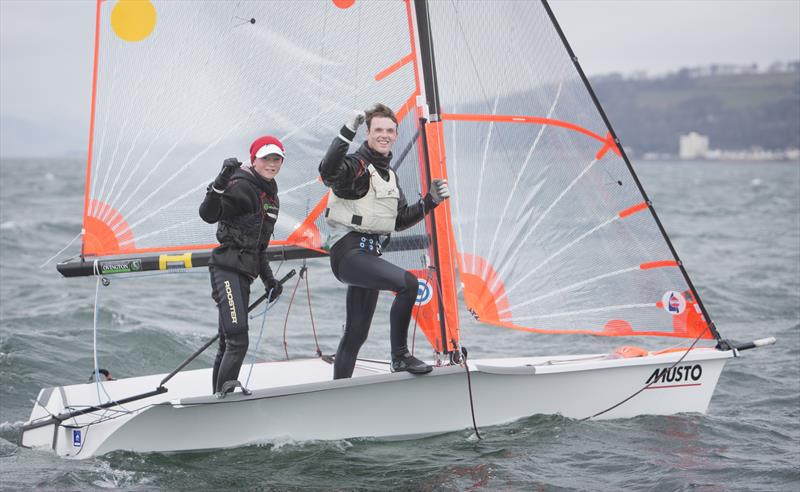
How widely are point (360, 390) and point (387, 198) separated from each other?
1.00m

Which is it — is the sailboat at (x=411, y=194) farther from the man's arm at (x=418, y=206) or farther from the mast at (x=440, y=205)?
the man's arm at (x=418, y=206)

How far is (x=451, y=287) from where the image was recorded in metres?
4.65

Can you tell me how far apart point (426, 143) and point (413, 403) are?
1.38m

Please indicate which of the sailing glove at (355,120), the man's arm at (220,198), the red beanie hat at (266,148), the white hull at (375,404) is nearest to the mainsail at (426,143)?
the white hull at (375,404)

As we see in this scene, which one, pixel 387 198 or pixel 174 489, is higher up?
pixel 387 198

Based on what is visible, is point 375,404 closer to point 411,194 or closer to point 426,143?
point 411,194

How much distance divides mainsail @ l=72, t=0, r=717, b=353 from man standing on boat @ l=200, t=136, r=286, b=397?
503mm

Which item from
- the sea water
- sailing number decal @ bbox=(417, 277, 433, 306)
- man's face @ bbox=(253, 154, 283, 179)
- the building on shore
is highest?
the building on shore

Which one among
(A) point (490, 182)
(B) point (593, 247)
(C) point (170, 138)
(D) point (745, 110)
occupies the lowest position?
(B) point (593, 247)

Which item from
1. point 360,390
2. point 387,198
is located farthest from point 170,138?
point 360,390

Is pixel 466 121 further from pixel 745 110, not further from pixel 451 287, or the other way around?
pixel 745 110

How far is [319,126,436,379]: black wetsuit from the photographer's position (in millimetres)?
3996

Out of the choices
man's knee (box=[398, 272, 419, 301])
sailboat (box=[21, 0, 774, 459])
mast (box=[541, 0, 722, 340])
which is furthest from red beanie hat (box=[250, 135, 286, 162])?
mast (box=[541, 0, 722, 340])

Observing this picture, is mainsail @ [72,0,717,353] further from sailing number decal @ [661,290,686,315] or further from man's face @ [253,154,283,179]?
man's face @ [253,154,283,179]
